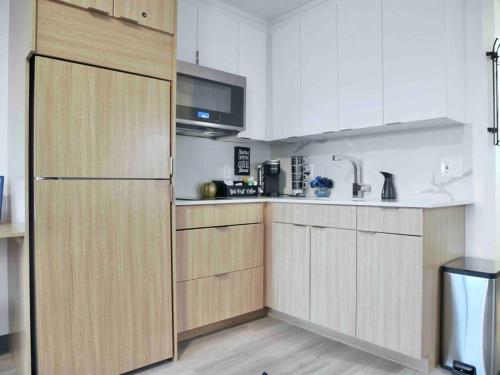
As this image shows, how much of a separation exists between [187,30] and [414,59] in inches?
61.0

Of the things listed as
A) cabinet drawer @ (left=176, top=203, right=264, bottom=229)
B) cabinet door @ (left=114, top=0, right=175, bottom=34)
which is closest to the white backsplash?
cabinet drawer @ (left=176, top=203, right=264, bottom=229)

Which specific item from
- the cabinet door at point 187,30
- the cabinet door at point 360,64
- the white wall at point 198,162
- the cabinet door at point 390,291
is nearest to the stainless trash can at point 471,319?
the cabinet door at point 390,291

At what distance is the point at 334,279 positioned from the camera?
2.24 meters

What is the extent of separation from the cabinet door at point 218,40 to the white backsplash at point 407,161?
3.29ft

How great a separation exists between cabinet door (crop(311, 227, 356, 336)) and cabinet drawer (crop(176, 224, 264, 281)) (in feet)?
1.46

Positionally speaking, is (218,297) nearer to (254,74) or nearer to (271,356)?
(271,356)

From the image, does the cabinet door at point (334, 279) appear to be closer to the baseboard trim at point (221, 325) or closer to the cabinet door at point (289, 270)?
the cabinet door at point (289, 270)

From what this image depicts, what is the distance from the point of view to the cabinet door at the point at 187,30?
2586mm

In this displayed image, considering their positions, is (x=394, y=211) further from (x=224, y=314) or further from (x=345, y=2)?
(x=345, y=2)

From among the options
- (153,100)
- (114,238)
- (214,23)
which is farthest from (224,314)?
(214,23)

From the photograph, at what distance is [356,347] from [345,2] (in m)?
2.32

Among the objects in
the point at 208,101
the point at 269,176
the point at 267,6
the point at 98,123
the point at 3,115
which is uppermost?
the point at 267,6

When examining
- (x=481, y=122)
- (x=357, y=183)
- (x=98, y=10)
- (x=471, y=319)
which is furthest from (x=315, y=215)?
(x=98, y=10)

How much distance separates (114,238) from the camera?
1825 millimetres
